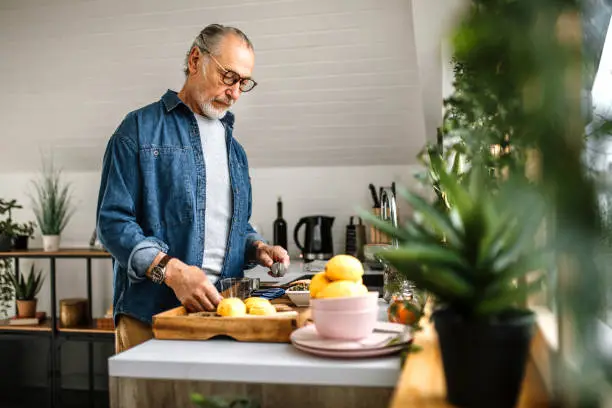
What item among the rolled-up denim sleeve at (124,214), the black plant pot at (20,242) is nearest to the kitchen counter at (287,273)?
the rolled-up denim sleeve at (124,214)

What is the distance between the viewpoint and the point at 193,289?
1731 mm

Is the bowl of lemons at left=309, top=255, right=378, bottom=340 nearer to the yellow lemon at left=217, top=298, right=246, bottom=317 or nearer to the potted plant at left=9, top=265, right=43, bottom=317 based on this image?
the yellow lemon at left=217, top=298, right=246, bottom=317

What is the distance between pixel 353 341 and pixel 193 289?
560mm

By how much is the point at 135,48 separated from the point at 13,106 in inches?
46.9

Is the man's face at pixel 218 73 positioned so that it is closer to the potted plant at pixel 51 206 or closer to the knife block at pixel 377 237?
the knife block at pixel 377 237

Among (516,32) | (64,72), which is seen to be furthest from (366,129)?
(516,32)

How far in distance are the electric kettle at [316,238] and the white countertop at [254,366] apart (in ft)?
9.72

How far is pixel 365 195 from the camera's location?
15.4 feet

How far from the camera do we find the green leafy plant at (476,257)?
82 cm

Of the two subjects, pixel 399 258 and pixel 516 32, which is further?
pixel 399 258

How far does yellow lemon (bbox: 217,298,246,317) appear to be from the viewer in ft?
5.08

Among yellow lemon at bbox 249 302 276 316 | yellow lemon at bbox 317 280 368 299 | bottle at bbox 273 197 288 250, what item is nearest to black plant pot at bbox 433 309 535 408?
yellow lemon at bbox 317 280 368 299

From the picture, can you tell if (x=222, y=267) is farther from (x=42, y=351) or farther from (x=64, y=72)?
(x=42, y=351)

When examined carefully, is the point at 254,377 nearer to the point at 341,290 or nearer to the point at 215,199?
the point at 341,290
